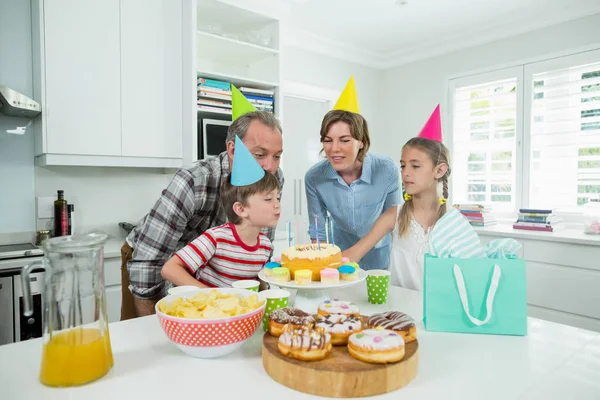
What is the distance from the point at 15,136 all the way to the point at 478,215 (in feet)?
11.8

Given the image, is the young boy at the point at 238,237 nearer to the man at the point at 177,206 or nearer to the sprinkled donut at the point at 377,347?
the man at the point at 177,206

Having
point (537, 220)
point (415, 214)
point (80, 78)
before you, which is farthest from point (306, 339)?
point (537, 220)

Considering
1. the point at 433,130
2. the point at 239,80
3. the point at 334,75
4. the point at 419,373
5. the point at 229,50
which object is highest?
the point at 334,75

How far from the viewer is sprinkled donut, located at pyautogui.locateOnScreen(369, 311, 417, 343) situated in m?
0.81

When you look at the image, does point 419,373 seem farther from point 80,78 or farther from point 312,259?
point 80,78

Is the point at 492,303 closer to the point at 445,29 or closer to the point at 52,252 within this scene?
the point at 52,252

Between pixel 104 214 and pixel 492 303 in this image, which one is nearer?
pixel 492 303

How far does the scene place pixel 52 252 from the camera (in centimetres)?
70

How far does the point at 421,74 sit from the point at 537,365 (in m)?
4.12

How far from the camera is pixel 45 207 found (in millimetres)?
2641

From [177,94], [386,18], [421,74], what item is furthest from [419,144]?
[421,74]

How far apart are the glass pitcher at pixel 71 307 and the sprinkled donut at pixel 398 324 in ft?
1.82

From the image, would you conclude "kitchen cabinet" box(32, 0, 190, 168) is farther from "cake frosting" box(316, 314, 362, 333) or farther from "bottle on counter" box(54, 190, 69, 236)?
"cake frosting" box(316, 314, 362, 333)

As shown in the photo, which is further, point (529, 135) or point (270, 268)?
point (529, 135)
